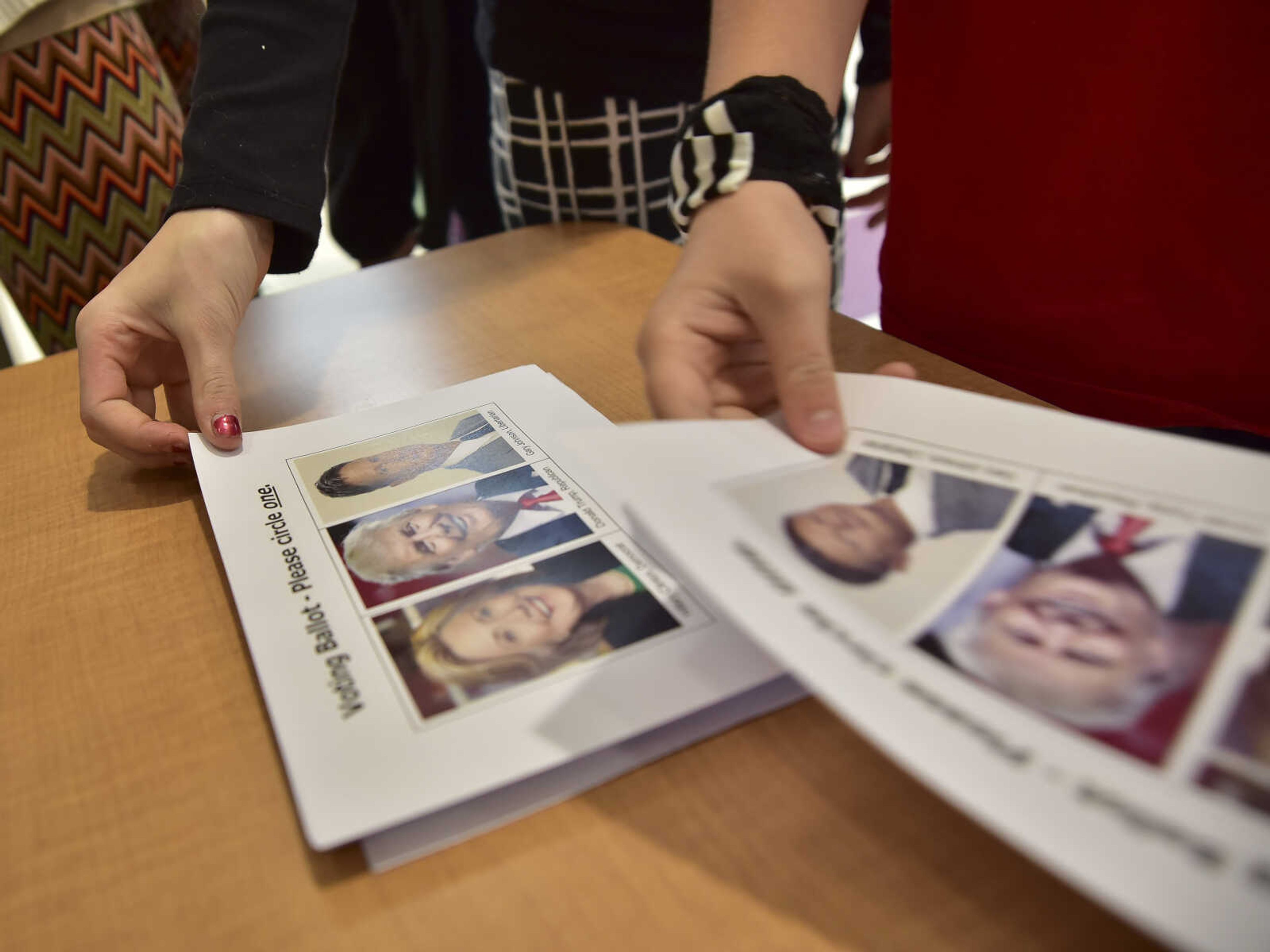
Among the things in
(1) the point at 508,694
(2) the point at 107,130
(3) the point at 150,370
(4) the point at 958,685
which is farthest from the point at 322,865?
(2) the point at 107,130

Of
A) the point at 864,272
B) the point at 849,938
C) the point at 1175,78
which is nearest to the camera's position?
the point at 849,938

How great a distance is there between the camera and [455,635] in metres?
0.36

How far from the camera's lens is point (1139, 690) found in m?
0.27

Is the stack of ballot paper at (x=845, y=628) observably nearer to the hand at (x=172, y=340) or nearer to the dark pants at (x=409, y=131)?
the hand at (x=172, y=340)

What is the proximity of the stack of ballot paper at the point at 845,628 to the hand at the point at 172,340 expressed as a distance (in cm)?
10

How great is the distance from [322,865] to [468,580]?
129 mm

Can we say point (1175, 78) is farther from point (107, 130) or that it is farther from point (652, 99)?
point (107, 130)

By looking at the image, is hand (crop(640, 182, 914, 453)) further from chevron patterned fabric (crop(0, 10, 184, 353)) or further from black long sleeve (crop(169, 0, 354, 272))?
chevron patterned fabric (crop(0, 10, 184, 353))

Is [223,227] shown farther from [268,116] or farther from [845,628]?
[845,628]

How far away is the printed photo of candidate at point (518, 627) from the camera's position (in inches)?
13.5

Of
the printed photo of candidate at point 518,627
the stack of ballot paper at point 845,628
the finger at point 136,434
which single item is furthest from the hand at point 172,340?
the printed photo of candidate at point 518,627

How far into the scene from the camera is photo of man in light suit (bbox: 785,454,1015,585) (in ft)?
1.07

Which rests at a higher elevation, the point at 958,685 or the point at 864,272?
the point at 958,685

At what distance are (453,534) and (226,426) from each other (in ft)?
0.59
